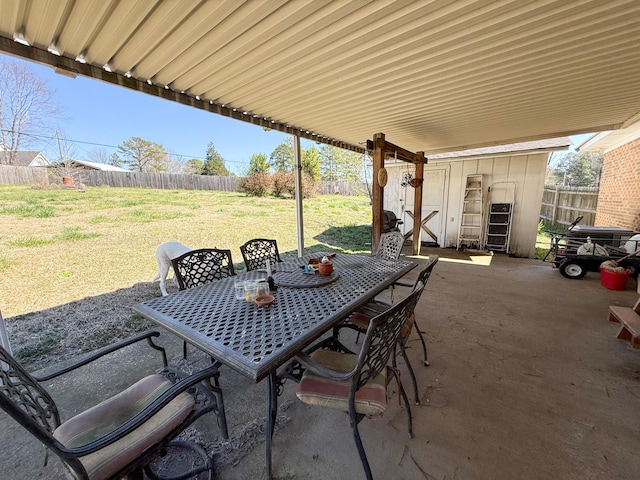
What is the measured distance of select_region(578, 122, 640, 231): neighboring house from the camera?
4.68 m

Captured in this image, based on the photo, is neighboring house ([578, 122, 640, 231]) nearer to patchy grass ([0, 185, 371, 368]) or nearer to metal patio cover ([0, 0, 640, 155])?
metal patio cover ([0, 0, 640, 155])

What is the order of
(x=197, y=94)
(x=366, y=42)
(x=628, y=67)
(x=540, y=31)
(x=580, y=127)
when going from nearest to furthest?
(x=540, y=31), (x=366, y=42), (x=628, y=67), (x=197, y=94), (x=580, y=127)

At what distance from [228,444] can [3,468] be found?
3.79 ft

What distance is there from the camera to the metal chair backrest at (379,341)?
1.12 meters

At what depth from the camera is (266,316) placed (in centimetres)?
148

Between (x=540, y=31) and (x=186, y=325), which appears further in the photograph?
(x=540, y=31)

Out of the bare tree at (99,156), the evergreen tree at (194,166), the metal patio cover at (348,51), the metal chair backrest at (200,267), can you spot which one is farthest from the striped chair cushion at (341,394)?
the evergreen tree at (194,166)

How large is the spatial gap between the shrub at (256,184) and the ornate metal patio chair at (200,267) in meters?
8.34

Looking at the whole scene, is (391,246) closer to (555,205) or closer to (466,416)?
(466,416)

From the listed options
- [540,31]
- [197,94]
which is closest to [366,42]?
[540,31]

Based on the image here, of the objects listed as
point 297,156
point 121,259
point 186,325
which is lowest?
point 121,259

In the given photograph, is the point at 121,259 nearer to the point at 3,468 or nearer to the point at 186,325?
the point at 3,468

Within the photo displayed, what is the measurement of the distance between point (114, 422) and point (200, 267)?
128 cm

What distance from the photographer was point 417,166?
19.4ft
